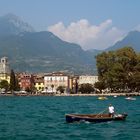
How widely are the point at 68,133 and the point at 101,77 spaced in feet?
398

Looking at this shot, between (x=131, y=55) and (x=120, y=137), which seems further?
(x=131, y=55)

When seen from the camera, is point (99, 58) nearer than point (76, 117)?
No

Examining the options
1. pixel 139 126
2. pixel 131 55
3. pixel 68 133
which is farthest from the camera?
pixel 131 55

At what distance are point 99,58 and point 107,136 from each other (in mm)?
122183

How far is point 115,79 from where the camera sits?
15300 centimetres

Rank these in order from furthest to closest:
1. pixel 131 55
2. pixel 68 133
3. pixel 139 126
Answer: pixel 131 55 → pixel 139 126 → pixel 68 133

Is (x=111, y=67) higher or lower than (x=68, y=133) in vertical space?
higher

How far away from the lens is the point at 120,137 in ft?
119

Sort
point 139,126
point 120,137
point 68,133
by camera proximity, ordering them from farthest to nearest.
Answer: point 139,126, point 68,133, point 120,137

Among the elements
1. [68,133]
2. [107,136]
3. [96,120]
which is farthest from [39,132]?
[96,120]

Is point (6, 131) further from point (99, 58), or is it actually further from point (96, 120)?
point (99, 58)

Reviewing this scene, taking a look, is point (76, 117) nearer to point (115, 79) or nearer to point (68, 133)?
point (68, 133)

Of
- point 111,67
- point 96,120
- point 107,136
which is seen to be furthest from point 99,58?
point 107,136

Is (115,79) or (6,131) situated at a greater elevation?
(115,79)
